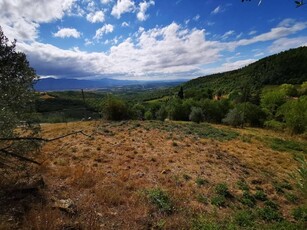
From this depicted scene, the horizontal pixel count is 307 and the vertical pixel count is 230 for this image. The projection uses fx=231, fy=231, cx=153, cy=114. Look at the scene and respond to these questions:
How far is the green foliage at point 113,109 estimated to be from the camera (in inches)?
1612

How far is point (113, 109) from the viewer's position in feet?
136

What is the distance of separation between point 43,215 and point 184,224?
4.16 meters

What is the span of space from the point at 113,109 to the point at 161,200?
112 ft

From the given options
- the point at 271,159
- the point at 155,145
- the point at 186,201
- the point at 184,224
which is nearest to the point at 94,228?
the point at 184,224

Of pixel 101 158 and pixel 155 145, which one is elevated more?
pixel 101 158

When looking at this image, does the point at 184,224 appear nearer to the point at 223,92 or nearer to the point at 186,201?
the point at 186,201

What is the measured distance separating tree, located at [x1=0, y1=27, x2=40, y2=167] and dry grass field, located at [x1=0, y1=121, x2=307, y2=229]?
184 centimetres

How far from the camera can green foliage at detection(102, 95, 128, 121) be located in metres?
40.9

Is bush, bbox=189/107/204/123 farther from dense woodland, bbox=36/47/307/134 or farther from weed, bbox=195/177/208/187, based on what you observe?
weed, bbox=195/177/208/187

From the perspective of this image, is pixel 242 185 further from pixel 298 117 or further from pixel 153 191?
pixel 298 117

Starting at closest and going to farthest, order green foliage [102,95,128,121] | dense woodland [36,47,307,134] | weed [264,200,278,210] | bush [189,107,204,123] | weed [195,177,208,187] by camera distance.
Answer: weed [264,200,278,210] < weed [195,177,208,187] < green foliage [102,95,128,121] < dense woodland [36,47,307,134] < bush [189,107,204,123]

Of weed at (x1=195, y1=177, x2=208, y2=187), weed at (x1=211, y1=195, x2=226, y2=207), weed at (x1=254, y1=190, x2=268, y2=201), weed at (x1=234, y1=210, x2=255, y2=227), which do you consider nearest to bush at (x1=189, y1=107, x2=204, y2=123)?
weed at (x1=195, y1=177, x2=208, y2=187)

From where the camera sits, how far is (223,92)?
420 ft

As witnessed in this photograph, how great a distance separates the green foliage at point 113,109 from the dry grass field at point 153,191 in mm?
22005
